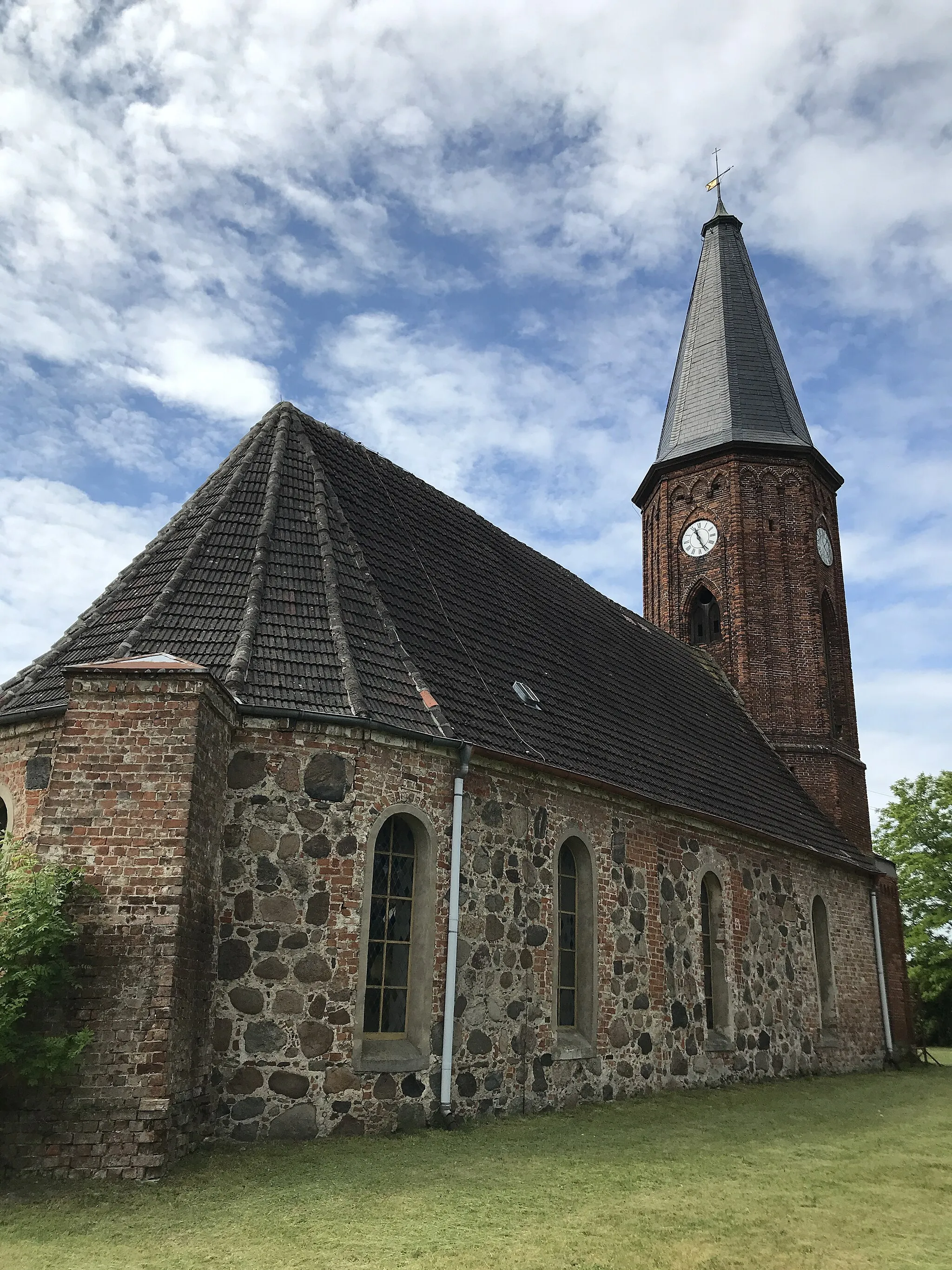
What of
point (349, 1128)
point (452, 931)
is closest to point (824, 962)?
point (452, 931)

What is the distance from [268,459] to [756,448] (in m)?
15.3

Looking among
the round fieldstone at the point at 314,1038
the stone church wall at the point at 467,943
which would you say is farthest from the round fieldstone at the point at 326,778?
the round fieldstone at the point at 314,1038

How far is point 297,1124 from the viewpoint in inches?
333

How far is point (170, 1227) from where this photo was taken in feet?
20.0

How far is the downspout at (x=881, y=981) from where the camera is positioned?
19484mm

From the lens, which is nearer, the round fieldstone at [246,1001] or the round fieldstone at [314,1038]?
the round fieldstone at [246,1001]

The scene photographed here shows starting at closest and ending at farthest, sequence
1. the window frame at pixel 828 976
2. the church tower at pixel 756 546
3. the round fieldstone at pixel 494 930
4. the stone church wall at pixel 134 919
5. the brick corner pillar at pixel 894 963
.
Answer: the stone church wall at pixel 134 919 < the round fieldstone at pixel 494 930 < the window frame at pixel 828 976 < the brick corner pillar at pixel 894 963 < the church tower at pixel 756 546

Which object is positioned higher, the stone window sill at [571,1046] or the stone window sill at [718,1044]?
the stone window sill at [571,1046]

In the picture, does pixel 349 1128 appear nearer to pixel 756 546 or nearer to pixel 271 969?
pixel 271 969

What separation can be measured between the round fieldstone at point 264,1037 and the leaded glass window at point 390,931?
2.75 ft

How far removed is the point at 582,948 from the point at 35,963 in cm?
653

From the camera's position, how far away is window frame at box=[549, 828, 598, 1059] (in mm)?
11266

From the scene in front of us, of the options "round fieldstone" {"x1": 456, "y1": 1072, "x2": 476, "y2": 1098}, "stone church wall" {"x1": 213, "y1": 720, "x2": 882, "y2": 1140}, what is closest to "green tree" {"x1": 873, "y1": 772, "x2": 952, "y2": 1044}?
"stone church wall" {"x1": 213, "y1": 720, "x2": 882, "y2": 1140}

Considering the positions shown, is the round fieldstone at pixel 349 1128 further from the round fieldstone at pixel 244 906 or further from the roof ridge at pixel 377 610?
the roof ridge at pixel 377 610
